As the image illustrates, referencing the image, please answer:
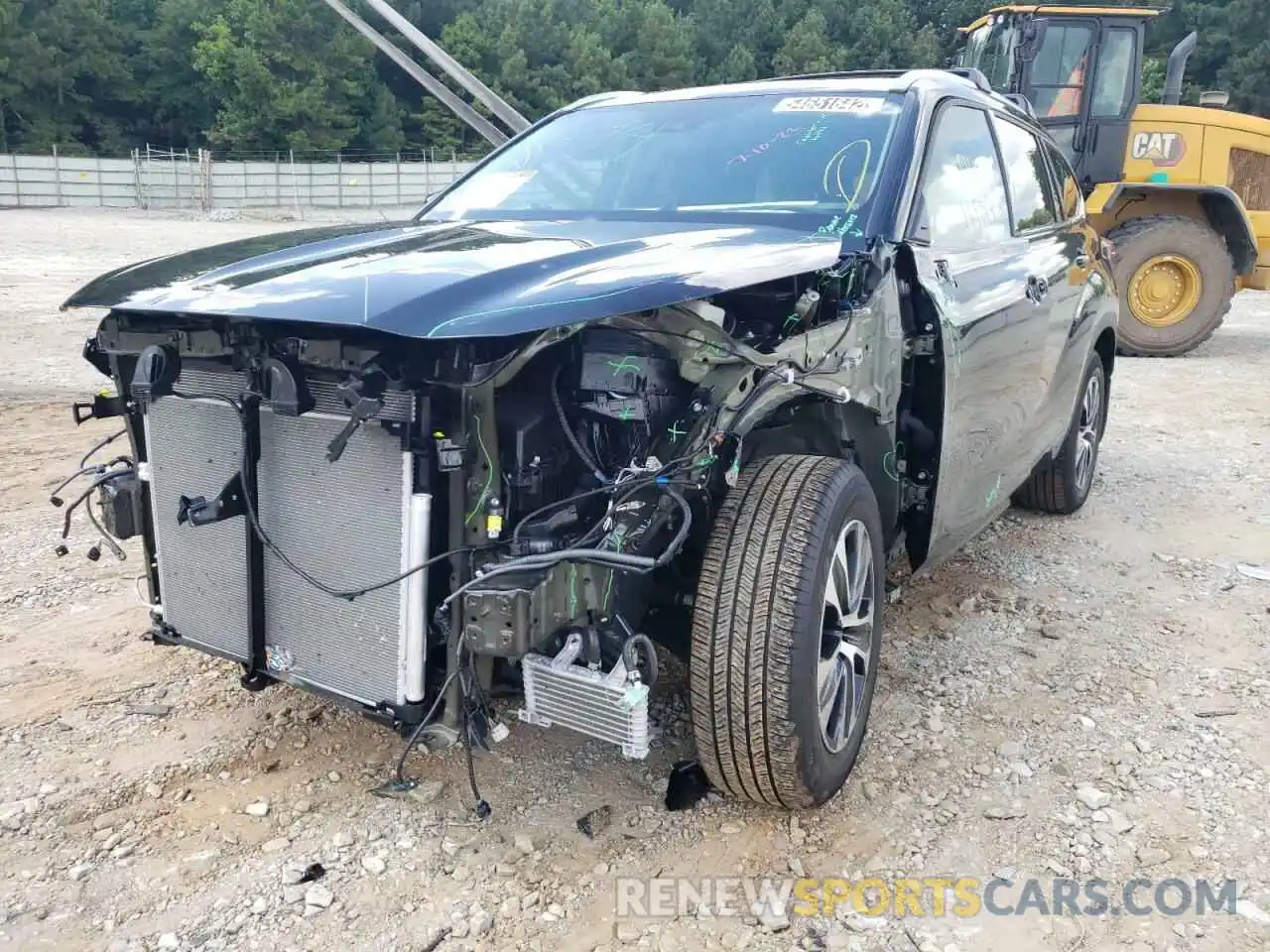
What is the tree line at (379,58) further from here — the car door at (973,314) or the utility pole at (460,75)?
the car door at (973,314)

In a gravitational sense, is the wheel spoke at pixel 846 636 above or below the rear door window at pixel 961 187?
below

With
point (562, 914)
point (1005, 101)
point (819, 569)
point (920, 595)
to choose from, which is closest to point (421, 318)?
point (819, 569)

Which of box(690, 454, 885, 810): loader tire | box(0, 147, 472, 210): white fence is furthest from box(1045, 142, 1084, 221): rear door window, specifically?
box(0, 147, 472, 210): white fence

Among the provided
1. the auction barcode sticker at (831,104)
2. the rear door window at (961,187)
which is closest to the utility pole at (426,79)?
the auction barcode sticker at (831,104)

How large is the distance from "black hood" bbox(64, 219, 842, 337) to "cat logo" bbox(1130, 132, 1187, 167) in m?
8.94

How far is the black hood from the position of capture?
6.51 ft

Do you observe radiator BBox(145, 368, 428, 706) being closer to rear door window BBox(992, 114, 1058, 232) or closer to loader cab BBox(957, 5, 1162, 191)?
rear door window BBox(992, 114, 1058, 232)

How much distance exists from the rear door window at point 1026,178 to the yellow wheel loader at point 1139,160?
6045mm

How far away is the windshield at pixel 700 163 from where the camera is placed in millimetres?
3305

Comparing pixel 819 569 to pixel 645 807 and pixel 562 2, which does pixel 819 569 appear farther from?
pixel 562 2

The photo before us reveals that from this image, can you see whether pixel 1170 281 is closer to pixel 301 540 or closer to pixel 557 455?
pixel 557 455

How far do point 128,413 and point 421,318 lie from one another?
1.25m

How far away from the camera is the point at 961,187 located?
363cm

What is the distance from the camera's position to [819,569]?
8.03ft
